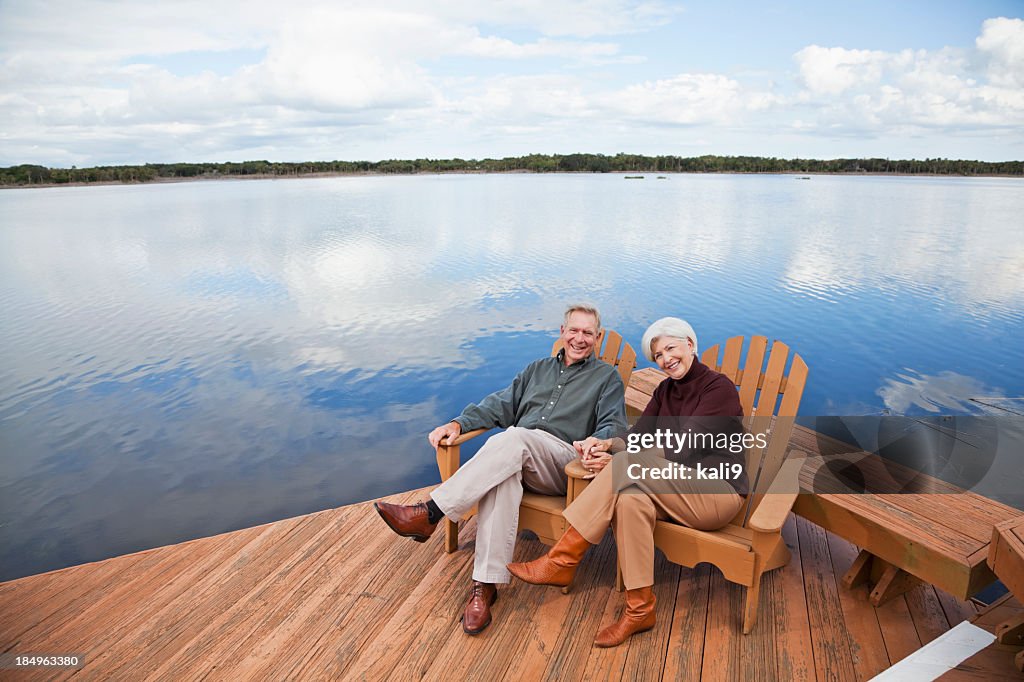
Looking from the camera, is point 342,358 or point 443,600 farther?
point 342,358

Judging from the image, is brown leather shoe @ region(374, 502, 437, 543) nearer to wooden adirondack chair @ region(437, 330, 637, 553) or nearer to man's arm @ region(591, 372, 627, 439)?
wooden adirondack chair @ region(437, 330, 637, 553)

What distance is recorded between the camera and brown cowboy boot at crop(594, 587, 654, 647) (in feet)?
6.55

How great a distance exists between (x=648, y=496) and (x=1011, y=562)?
0.97 m

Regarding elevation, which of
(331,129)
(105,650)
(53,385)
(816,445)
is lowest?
(53,385)

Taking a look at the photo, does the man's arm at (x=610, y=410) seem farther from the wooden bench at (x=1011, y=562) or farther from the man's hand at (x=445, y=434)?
the wooden bench at (x=1011, y=562)

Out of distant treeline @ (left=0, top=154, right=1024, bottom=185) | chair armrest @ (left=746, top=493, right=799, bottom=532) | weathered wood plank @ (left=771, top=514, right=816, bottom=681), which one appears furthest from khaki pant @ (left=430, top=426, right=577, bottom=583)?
distant treeline @ (left=0, top=154, right=1024, bottom=185)

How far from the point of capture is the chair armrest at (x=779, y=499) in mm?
1875

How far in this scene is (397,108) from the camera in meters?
44.5

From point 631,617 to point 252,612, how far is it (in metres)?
1.37

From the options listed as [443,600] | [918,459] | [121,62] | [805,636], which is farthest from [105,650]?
[121,62]

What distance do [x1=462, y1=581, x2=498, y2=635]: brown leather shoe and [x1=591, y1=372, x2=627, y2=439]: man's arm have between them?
729 millimetres

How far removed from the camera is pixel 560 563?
212 cm

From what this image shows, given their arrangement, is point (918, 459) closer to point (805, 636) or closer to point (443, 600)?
point (805, 636)
